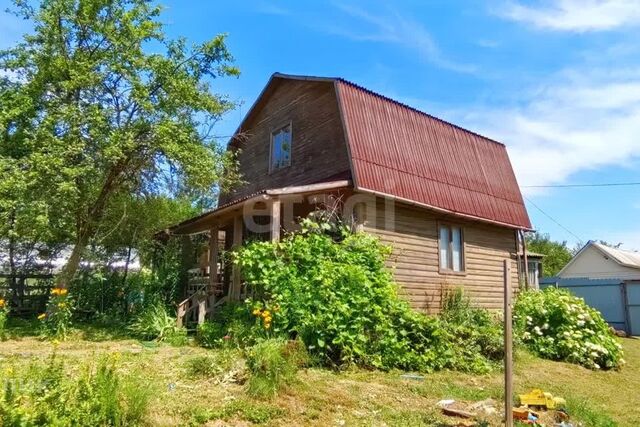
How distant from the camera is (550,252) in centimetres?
4622

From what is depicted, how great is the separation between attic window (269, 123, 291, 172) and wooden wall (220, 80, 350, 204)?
17cm

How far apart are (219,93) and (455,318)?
28.0 ft

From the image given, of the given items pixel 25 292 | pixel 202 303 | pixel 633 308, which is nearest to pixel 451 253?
pixel 202 303

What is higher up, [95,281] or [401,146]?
[401,146]

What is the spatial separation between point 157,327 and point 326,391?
537cm

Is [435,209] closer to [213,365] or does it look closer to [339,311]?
[339,311]

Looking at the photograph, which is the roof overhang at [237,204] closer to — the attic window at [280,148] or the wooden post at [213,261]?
the wooden post at [213,261]

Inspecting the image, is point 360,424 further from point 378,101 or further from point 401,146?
point 378,101

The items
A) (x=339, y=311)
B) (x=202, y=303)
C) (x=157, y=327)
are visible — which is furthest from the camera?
(x=202, y=303)

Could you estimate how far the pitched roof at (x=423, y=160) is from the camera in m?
11.3

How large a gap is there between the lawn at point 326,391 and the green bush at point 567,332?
0.97 meters

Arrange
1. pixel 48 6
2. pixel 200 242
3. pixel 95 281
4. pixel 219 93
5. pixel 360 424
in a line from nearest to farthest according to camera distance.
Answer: pixel 360 424 → pixel 48 6 → pixel 219 93 → pixel 95 281 → pixel 200 242

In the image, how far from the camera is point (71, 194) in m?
9.65

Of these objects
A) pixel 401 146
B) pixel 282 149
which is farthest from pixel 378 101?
pixel 282 149
